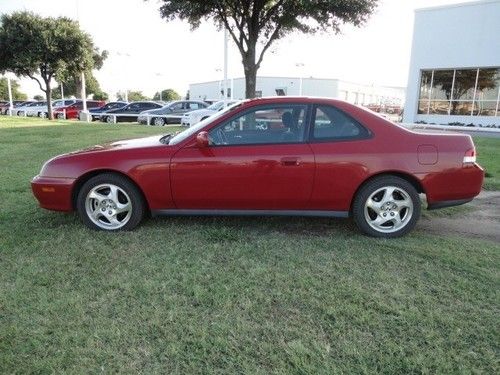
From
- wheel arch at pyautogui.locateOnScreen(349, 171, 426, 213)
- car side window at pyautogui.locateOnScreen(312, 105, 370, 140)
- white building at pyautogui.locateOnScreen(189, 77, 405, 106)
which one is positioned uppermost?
white building at pyautogui.locateOnScreen(189, 77, 405, 106)

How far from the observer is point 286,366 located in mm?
2377

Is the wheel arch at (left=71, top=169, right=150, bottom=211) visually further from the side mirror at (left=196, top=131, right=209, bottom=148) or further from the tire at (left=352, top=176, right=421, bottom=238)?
the tire at (left=352, top=176, right=421, bottom=238)

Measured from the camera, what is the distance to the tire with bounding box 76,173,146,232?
4.34 meters

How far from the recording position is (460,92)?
20.7 meters

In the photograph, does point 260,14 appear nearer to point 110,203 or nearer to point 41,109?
point 110,203

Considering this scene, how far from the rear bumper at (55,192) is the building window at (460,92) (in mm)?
20471

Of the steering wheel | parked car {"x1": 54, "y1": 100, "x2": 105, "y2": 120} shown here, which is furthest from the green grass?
parked car {"x1": 54, "y1": 100, "x2": 105, "y2": 120}

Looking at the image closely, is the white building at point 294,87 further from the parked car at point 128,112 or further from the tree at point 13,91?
the parked car at point 128,112

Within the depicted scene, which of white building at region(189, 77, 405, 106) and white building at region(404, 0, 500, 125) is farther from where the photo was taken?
white building at region(189, 77, 405, 106)

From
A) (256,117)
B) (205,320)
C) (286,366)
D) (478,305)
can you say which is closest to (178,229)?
(256,117)

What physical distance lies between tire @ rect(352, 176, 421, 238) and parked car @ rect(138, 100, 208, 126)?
1867cm

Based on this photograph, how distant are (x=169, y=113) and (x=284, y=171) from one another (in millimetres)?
19071

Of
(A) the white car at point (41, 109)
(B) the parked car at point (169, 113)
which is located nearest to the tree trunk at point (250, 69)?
(B) the parked car at point (169, 113)

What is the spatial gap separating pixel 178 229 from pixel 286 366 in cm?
238
